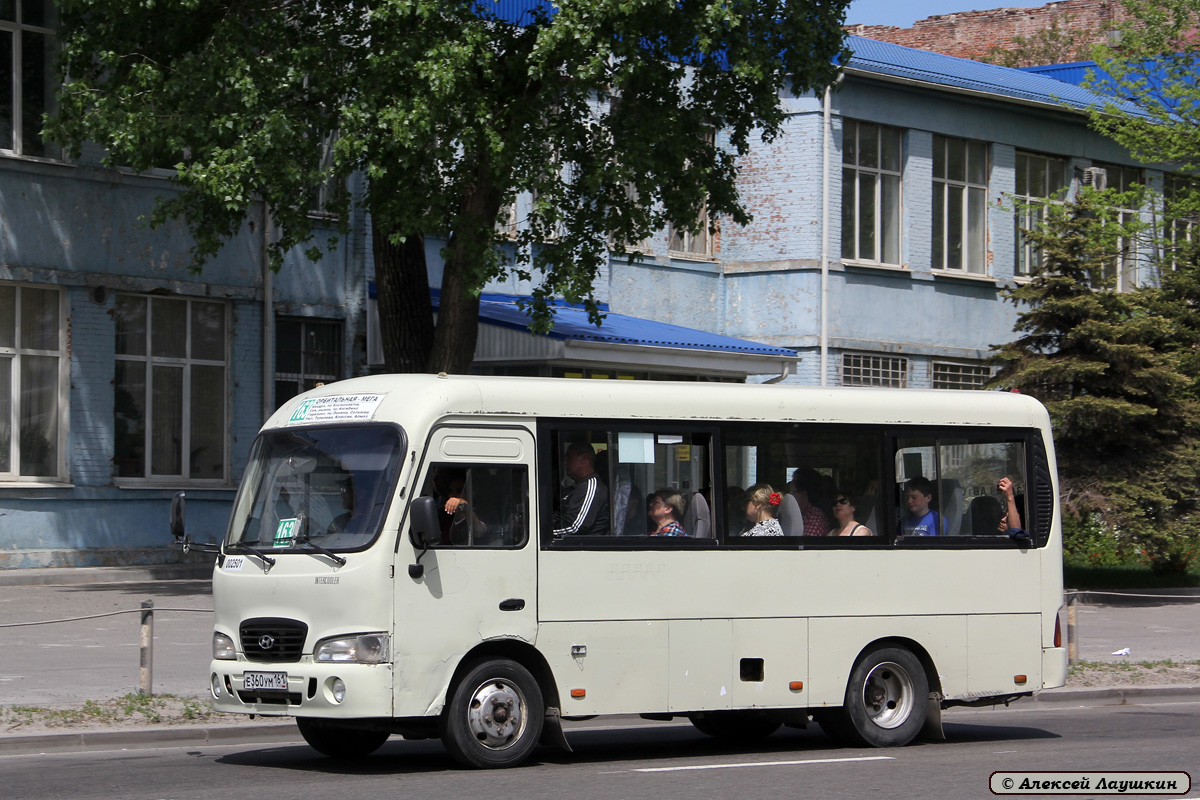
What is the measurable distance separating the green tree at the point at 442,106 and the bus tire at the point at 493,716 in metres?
9.89

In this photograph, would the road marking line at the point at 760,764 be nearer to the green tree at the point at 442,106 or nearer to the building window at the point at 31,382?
the green tree at the point at 442,106

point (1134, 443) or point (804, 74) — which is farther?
Result: point (1134, 443)

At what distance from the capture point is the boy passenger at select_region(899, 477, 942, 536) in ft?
39.6

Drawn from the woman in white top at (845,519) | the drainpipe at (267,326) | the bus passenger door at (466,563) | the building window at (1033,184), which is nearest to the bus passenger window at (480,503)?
the bus passenger door at (466,563)

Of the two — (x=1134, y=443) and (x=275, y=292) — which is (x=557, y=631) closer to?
(x=275, y=292)

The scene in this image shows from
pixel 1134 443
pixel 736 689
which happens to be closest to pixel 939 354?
pixel 1134 443

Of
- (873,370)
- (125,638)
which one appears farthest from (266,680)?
(873,370)

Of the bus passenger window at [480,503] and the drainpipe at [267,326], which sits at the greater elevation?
the drainpipe at [267,326]

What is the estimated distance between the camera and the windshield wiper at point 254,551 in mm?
10320

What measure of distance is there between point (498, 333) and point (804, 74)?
23.1ft

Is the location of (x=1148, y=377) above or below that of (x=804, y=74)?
below

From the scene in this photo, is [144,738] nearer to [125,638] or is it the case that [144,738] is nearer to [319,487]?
[319,487]

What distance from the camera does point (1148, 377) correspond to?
25703 millimetres

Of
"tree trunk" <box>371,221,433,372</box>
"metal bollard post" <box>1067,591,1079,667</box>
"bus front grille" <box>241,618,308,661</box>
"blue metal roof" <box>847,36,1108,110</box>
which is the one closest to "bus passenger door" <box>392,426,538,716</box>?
"bus front grille" <box>241,618,308,661</box>
